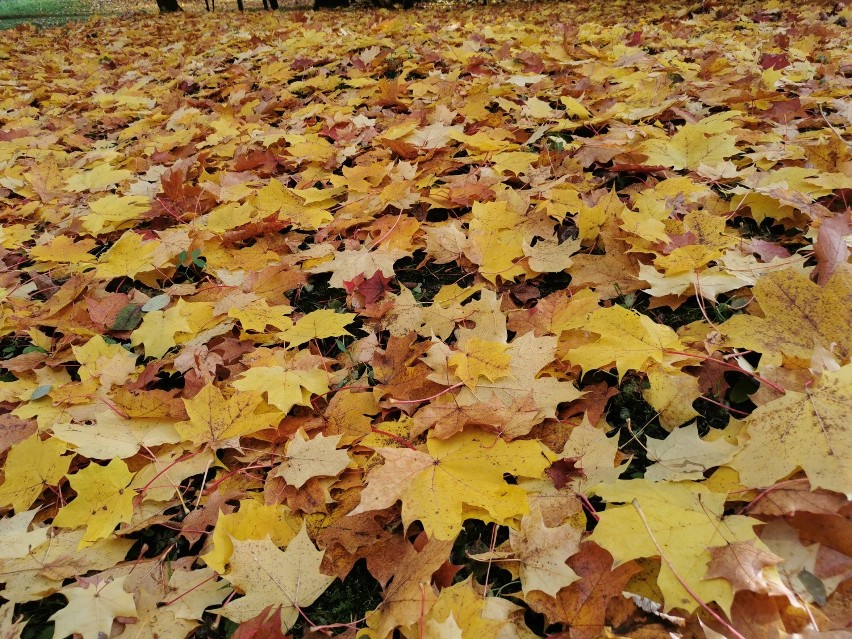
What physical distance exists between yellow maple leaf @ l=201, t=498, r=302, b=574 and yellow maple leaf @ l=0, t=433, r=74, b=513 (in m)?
0.48

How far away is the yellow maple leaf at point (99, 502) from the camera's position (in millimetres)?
1177

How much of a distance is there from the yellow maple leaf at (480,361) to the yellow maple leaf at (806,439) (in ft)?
1.82

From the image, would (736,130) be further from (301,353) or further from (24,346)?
(24,346)

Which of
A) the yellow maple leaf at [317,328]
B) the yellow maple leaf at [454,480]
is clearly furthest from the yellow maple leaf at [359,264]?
the yellow maple leaf at [454,480]

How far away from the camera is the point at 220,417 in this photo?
4.44 ft

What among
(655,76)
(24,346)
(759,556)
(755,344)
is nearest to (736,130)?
(655,76)

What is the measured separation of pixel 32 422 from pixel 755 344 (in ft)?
6.34

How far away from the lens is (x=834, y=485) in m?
0.89

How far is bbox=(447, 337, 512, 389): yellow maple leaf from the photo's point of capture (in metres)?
1.35

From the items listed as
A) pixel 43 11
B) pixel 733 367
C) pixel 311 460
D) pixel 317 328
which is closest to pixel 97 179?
pixel 317 328

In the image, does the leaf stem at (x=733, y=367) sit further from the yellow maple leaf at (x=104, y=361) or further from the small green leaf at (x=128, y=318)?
the small green leaf at (x=128, y=318)

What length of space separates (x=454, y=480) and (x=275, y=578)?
16.2 inches

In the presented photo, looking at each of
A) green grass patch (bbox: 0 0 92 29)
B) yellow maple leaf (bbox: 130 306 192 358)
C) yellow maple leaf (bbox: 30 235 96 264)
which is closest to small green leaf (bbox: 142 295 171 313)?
yellow maple leaf (bbox: 130 306 192 358)

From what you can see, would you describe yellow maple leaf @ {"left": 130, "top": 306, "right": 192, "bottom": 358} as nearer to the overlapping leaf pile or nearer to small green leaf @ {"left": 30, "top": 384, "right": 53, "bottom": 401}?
the overlapping leaf pile
